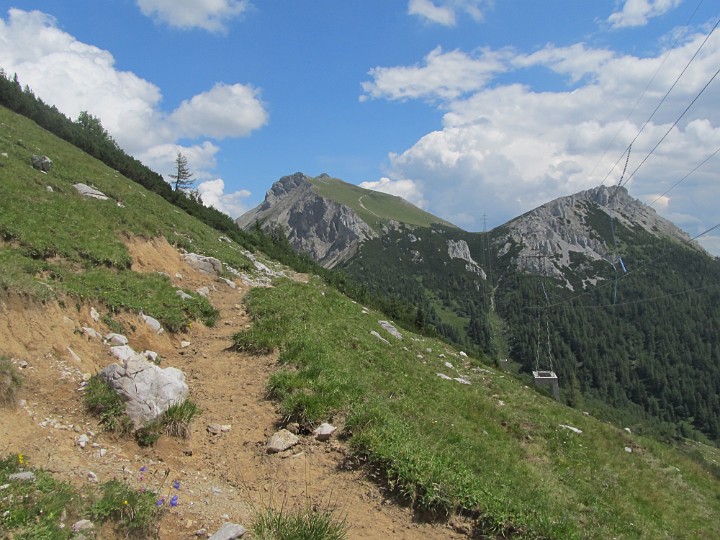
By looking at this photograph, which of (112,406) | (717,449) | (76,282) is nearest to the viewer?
(112,406)

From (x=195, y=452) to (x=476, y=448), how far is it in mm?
6671

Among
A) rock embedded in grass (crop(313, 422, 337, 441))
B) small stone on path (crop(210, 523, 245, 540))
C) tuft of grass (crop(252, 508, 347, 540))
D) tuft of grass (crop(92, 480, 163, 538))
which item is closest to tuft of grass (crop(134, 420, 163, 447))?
tuft of grass (crop(92, 480, 163, 538))

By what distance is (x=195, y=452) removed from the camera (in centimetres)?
903

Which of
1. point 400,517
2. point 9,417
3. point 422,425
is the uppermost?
point 422,425

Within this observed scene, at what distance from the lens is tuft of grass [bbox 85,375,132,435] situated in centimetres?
873

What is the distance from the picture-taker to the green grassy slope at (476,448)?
8.55m

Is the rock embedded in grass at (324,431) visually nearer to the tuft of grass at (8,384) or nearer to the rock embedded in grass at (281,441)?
the rock embedded in grass at (281,441)

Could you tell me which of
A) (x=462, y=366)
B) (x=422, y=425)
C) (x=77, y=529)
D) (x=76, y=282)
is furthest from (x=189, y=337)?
(x=462, y=366)

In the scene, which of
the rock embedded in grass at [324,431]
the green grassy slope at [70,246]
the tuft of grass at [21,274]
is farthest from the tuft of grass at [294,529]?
the green grassy slope at [70,246]

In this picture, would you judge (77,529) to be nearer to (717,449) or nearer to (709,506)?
(709,506)

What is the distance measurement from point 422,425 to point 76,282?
37.4 feet

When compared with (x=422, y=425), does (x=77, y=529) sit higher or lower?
lower

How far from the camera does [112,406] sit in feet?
29.5

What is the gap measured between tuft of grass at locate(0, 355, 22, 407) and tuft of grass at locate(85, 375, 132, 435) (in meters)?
1.19
